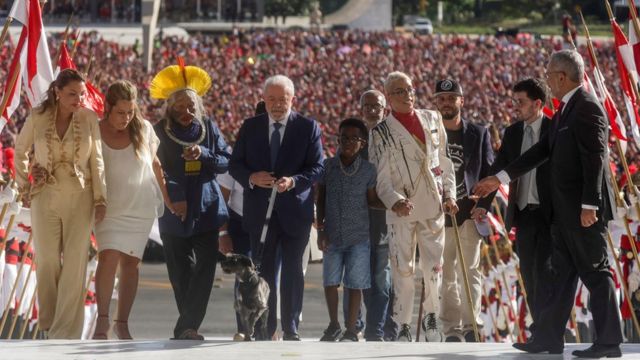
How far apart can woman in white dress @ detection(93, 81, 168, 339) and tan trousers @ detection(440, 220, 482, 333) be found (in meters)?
2.05

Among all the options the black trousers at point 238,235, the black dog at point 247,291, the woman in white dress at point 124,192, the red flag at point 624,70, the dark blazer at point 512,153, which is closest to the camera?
the black dog at point 247,291

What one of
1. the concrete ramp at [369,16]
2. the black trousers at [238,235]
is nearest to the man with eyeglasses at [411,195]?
the black trousers at [238,235]

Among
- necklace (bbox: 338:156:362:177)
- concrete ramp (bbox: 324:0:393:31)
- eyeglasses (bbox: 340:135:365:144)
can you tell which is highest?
concrete ramp (bbox: 324:0:393:31)

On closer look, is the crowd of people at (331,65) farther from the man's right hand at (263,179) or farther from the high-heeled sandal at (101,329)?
the high-heeled sandal at (101,329)

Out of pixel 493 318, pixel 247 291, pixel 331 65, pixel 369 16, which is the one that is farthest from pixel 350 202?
pixel 369 16

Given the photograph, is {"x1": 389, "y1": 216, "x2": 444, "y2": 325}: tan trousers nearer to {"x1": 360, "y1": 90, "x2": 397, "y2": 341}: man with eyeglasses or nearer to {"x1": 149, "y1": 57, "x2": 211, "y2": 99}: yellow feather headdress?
{"x1": 360, "y1": 90, "x2": 397, "y2": 341}: man with eyeglasses

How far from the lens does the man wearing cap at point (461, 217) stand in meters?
10.1

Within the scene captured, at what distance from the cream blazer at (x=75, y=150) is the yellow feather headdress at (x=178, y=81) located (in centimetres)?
70

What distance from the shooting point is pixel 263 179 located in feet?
30.8

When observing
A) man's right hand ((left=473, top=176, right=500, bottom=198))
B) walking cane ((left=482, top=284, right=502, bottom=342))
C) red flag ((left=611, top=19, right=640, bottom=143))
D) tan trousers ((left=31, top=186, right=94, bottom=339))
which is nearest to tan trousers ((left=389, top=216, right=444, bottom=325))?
man's right hand ((left=473, top=176, right=500, bottom=198))

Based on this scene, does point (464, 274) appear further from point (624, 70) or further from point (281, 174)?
point (624, 70)

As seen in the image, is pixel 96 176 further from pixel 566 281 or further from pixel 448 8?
pixel 448 8

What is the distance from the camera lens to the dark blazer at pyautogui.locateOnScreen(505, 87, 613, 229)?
7.80 metres

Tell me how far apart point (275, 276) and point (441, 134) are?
135 cm
